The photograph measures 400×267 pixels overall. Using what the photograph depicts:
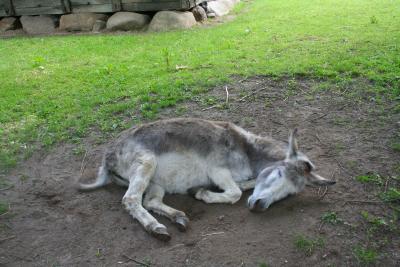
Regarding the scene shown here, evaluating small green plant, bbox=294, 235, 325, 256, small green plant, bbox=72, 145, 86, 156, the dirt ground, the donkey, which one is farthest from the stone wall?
small green plant, bbox=294, 235, 325, 256

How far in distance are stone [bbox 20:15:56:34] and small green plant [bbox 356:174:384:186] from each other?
13.4 metres

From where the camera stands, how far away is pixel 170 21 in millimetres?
13609

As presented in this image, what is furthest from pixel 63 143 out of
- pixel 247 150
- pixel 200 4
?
pixel 200 4

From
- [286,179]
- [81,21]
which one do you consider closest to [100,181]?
[286,179]

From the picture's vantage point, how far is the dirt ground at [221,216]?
3.78 metres

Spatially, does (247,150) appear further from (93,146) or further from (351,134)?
(93,146)

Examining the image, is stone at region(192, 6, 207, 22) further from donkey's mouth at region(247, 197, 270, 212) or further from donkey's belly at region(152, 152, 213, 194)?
donkey's mouth at region(247, 197, 270, 212)

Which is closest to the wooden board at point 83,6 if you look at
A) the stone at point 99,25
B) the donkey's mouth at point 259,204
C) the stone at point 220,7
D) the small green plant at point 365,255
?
the stone at point 99,25

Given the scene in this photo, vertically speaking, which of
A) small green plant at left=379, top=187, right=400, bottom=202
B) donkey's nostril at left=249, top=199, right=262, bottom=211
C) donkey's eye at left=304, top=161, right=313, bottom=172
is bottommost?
small green plant at left=379, top=187, right=400, bottom=202

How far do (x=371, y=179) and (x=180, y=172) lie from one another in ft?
7.28

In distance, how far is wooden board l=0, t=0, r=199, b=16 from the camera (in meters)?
13.9

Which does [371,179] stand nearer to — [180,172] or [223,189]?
[223,189]

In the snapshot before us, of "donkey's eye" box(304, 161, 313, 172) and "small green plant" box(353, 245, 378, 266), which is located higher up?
"donkey's eye" box(304, 161, 313, 172)

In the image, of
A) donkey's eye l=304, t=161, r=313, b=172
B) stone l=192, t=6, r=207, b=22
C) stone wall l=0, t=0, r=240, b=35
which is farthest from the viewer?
stone l=192, t=6, r=207, b=22
